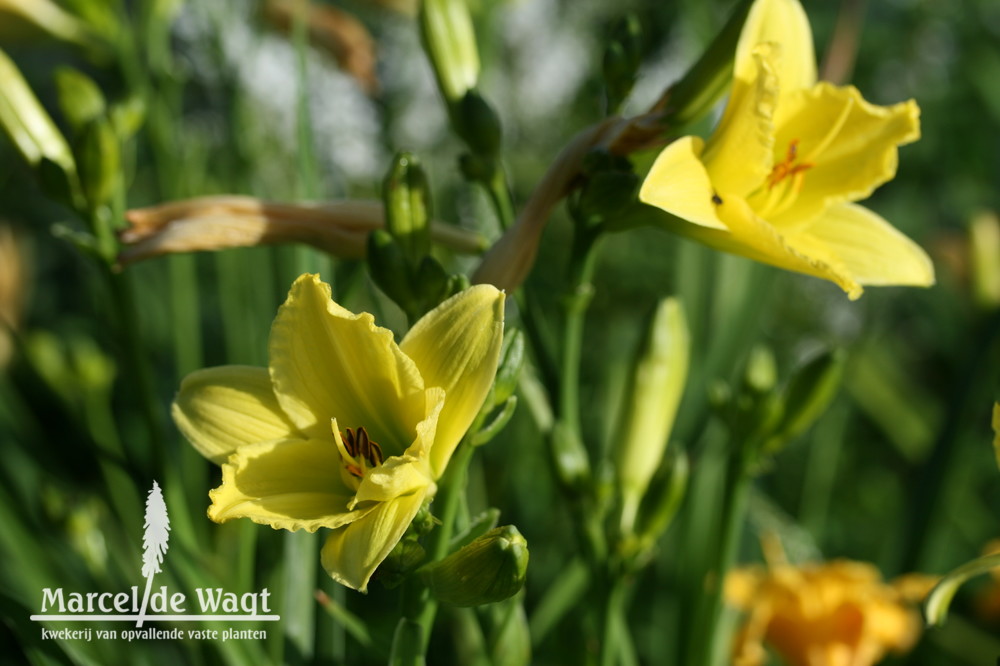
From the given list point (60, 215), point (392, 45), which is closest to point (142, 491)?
point (392, 45)

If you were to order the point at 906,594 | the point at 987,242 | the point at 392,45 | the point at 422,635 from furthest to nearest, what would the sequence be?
the point at 392,45
the point at 987,242
the point at 906,594
the point at 422,635

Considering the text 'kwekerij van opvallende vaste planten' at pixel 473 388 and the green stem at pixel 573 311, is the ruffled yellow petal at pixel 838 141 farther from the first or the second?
the green stem at pixel 573 311

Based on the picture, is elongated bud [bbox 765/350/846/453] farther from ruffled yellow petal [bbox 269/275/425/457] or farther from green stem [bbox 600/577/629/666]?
ruffled yellow petal [bbox 269/275/425/457]

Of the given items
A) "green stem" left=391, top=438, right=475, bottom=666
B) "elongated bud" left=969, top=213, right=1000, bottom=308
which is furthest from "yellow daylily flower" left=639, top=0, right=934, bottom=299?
"elongated bud" left=969, top=213, right=1000, bottom=308

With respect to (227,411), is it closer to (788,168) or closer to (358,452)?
(358,452)

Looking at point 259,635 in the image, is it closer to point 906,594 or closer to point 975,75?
point 906,594
